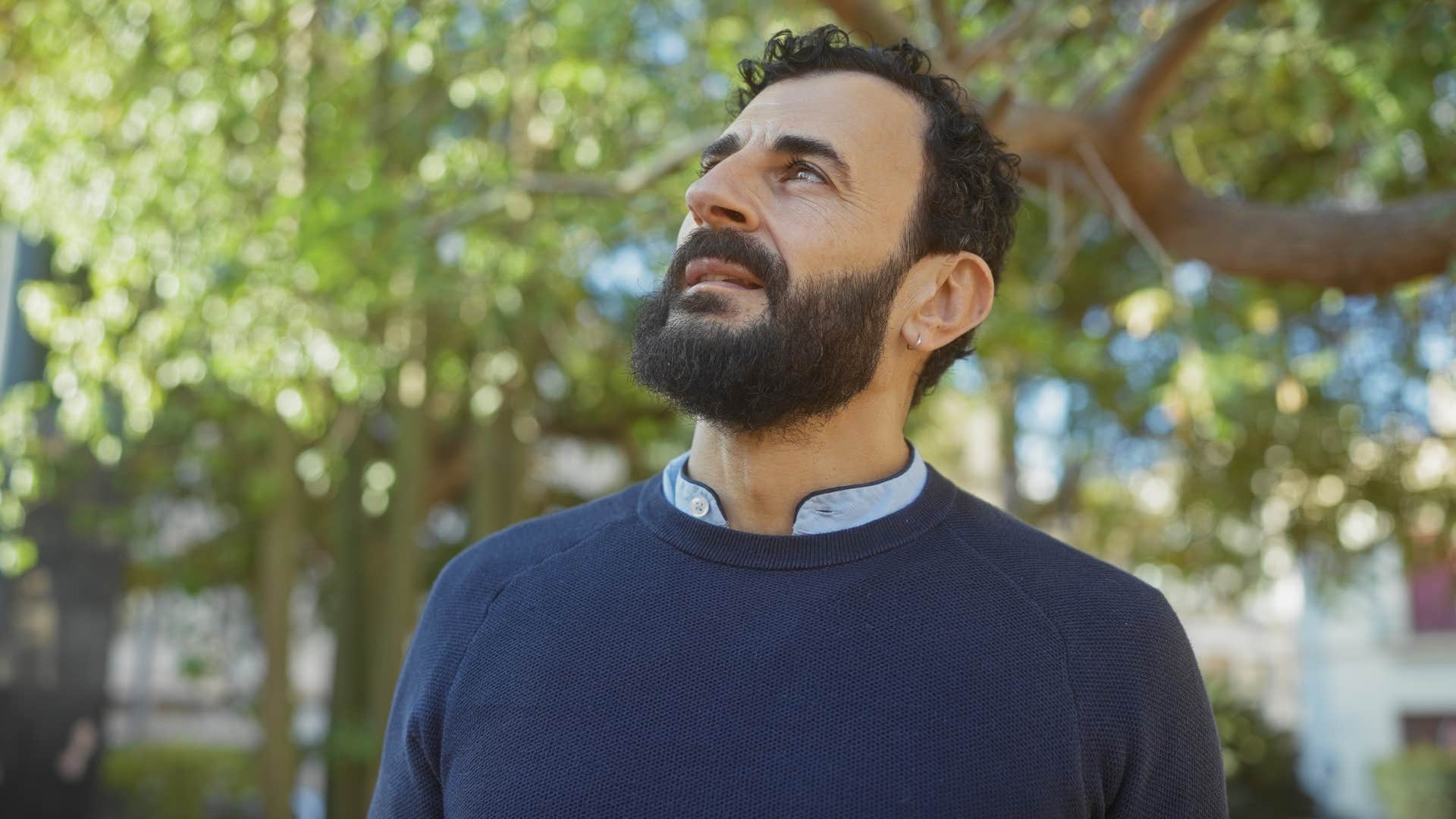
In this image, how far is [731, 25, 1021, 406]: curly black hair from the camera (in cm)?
246

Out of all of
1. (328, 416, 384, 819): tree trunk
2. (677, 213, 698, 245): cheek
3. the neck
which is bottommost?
(328, 416, 384, 819): tree trunk

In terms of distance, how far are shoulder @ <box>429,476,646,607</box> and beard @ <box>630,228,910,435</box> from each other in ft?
0.89

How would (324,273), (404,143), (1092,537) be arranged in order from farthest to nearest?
(1092,537), (404,143), (324,273)

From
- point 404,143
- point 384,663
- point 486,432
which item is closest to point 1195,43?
point 404,143

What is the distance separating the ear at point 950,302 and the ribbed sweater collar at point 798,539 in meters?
0.28

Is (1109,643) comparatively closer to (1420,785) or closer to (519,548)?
(519,548)

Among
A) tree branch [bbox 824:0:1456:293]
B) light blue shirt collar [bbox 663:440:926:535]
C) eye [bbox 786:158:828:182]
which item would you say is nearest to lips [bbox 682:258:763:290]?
eye [bbox 786:158:828:182]

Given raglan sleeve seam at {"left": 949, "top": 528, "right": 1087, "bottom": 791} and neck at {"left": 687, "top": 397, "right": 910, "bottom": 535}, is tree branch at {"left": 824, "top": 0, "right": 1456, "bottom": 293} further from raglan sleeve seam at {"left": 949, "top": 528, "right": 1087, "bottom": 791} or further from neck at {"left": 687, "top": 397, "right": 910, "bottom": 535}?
raglan sleeve seam at {"left": 949, "top": 528, "right": 1087, "bottom": 791}

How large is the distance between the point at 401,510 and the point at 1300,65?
6.66 m

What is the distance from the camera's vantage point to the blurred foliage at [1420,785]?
61.8 feet

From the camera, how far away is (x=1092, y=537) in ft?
38.6

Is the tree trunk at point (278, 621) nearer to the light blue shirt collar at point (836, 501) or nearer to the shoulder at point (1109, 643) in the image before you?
the light blue shirt collar at point (836, 501)

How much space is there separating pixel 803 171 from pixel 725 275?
0.80 ft

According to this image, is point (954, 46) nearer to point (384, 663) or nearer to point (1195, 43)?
point (1195, 43)
